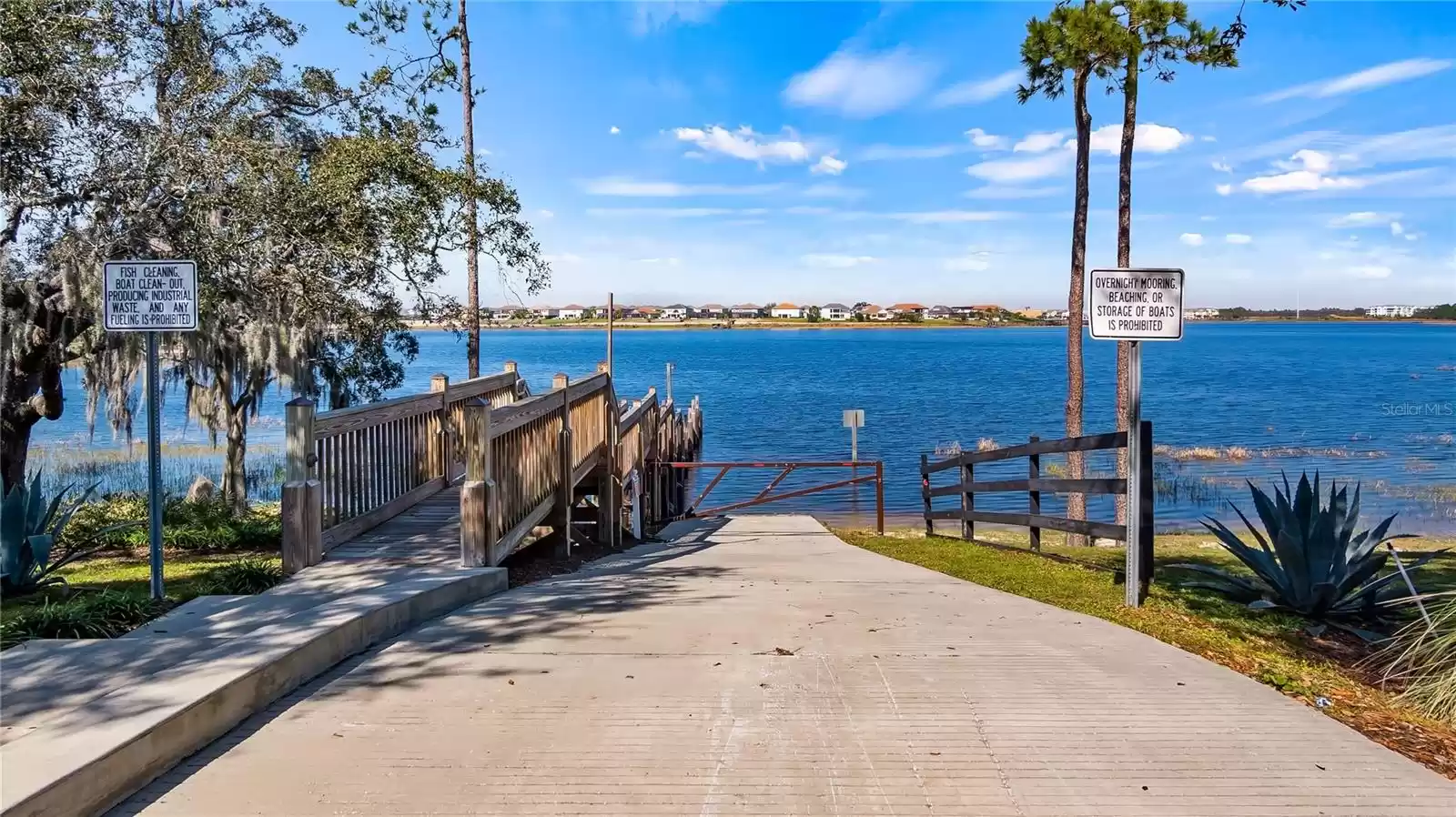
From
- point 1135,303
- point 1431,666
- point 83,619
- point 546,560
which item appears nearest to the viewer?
point 1431,666

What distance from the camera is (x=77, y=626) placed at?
5.06m

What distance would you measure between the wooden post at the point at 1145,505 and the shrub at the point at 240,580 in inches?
227

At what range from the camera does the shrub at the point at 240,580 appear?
20.2ft

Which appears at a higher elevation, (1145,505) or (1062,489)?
(1145,505)

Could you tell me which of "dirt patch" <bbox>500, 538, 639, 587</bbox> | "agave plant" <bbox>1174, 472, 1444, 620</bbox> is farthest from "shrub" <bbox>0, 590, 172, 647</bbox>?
"agave plant" <bbox>1174, 472, 1444, 620</bbox>

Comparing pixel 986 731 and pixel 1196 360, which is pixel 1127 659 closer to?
pixel 986 731

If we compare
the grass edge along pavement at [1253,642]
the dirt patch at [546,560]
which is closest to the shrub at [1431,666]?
the grass edge along pavement at [1253,642]

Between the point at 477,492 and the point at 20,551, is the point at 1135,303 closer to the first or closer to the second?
the point at 477,492

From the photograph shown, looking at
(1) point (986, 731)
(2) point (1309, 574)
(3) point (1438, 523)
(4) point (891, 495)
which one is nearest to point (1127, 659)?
(1) point (986, 731)

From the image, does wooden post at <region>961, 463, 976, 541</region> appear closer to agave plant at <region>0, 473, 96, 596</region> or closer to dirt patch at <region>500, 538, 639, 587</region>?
dirt patch at <region>500, 538, 639, 587</region>

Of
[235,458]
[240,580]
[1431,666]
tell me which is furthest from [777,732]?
[235,458]

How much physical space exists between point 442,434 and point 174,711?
23.9ft

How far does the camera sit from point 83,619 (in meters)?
5.11

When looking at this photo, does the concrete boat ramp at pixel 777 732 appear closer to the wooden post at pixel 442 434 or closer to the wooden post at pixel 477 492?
the wooden post at pixel 477 492
